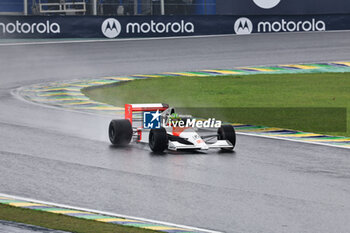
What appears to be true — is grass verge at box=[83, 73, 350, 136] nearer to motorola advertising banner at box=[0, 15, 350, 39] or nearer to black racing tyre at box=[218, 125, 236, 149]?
black racing tyre at box=[218, 125, 236, 149]

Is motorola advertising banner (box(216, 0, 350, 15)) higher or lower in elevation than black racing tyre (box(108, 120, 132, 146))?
higher

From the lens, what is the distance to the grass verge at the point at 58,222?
26.0 ft

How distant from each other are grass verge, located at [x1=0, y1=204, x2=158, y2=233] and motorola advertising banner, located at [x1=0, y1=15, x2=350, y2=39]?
872 inches

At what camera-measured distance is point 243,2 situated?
35125 millimetres

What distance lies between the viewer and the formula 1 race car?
12.3 meters

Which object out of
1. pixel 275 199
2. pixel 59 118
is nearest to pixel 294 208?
pixel 275 199

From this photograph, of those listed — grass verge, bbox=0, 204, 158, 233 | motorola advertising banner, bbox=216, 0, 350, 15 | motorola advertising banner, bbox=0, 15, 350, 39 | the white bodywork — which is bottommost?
grass verge, bbox=0, 204, 158, 233

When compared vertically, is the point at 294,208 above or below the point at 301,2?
below

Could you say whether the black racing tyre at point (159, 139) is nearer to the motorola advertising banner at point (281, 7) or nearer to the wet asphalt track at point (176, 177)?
the wet asphalt track at point (176, 177)

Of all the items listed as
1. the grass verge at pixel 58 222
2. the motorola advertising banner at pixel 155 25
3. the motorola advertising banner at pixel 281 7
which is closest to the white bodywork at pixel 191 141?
the grass verge at pixel 58 222

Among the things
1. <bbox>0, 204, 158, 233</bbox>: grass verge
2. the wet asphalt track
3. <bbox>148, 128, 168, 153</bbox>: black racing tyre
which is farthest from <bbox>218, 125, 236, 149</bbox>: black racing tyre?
<bbox>0, 204, 158, 233</bbox>: grass verge

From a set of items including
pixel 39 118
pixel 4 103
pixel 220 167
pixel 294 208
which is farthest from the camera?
pixel 4 103

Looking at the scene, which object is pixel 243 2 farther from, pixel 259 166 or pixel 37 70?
pixel 259 166

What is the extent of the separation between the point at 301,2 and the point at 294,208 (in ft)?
93.0
